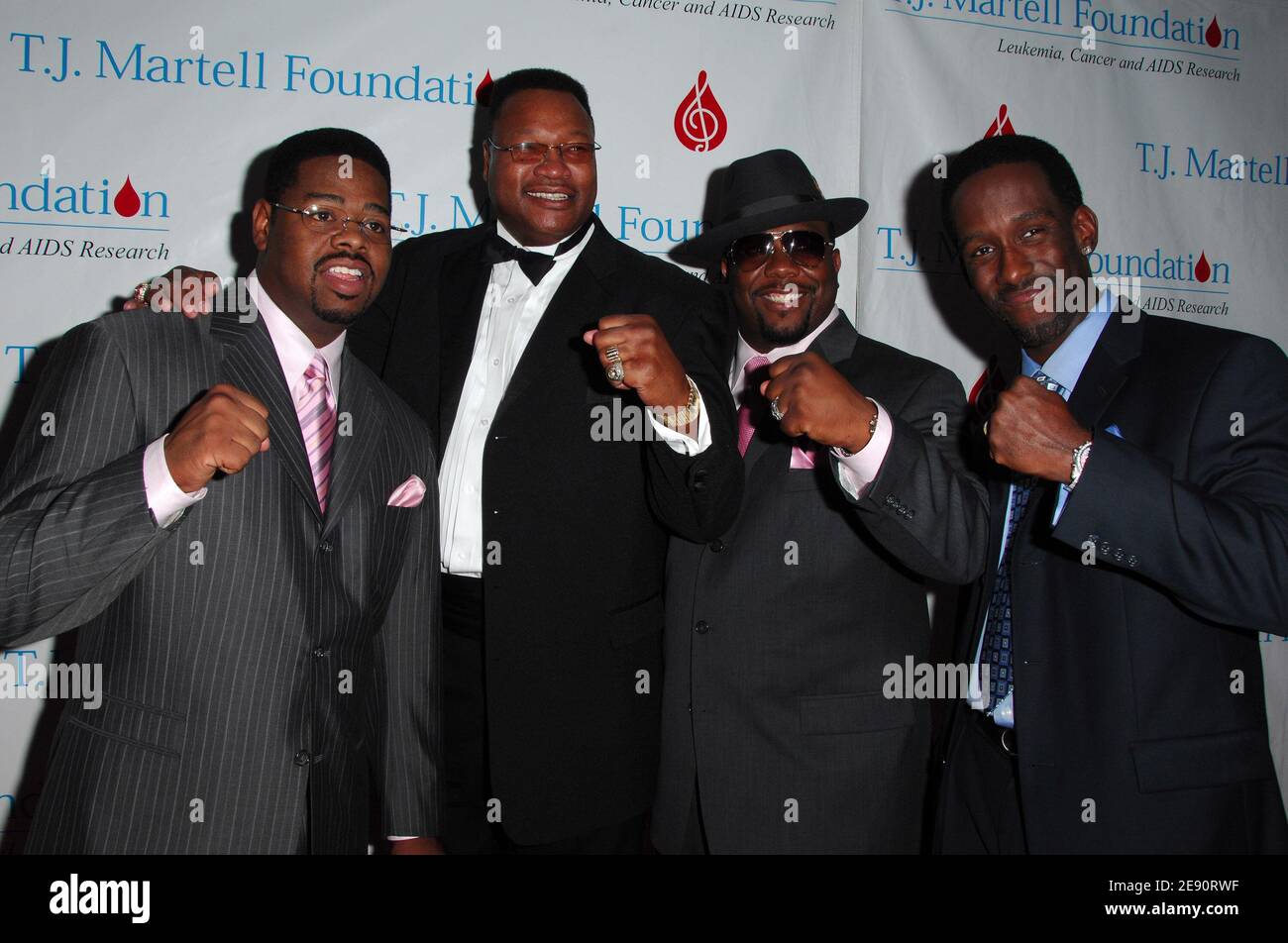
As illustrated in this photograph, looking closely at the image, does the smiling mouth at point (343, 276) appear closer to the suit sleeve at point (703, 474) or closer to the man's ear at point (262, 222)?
the man's ear at point (262, 222)

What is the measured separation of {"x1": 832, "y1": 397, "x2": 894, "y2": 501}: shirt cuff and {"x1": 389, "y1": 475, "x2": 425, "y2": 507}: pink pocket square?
94cm

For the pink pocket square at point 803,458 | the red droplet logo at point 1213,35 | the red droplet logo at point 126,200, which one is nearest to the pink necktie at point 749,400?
the pink pocket square at point 803,458

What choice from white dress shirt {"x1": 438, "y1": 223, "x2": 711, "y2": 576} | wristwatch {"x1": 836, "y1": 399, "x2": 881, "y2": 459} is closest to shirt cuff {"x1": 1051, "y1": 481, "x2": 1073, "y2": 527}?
wristwatch {"x1": 836, "y1": 399, "x2": 881, "y2": 459}

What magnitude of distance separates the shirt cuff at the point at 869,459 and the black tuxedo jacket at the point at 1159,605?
1.21 feet

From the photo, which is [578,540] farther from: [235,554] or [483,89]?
[483,89]

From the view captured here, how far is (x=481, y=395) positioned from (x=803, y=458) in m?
0.85

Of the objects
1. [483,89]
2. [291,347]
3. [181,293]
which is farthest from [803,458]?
[483,89]

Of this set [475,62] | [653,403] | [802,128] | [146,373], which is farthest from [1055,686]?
[475,62]

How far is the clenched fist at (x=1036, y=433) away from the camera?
1688mm

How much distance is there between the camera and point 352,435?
79.3 inches

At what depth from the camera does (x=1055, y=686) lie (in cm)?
193

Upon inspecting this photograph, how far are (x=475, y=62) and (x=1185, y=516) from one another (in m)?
2.70

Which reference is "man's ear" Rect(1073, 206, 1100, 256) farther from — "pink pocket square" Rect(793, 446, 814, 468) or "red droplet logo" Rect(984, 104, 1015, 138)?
"red droplet logo" Rect(984, 104, 1015, 138)
